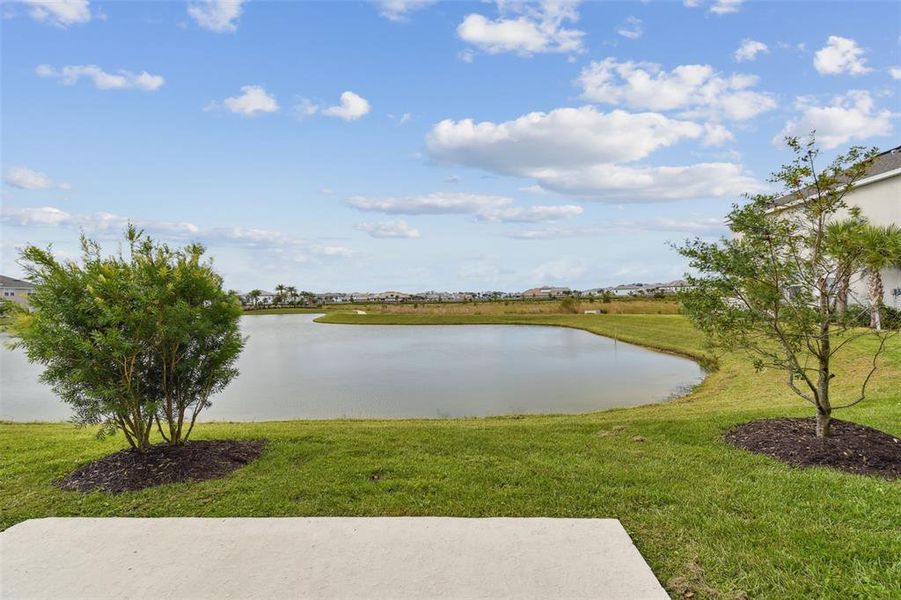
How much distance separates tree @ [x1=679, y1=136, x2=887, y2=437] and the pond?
16.8 ft

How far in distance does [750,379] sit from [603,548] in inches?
456

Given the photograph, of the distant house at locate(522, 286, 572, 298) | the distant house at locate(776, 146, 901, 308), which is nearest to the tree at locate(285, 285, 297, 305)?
the distant house at locate(522, 286, 572, 298)

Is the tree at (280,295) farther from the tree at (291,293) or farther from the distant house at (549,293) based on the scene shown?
the distant house at (549,293)

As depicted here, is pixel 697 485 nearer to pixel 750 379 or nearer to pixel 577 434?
pixel 577 434

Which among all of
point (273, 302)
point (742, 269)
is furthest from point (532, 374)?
point (273, 302)

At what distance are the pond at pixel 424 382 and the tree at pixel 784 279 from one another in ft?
16.8

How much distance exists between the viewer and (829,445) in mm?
4730

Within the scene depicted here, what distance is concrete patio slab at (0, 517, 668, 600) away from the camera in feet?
8.81

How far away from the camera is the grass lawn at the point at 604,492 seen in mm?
2912

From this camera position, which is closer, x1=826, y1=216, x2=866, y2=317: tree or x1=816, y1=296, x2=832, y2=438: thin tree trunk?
x1=826, y1=216, x2=866, y2=317: tree

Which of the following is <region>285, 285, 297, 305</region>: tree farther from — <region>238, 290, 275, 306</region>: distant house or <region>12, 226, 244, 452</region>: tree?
<region>12, 226, 244, 452</region>: tree

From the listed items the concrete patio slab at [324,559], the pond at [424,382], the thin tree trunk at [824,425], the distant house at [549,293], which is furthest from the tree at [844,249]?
the distant house at [549,293]

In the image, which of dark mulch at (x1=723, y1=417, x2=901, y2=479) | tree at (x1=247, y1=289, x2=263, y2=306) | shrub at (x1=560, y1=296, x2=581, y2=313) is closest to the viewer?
dark mulch at (x1=723, y1=417, x2=901, y2=479)

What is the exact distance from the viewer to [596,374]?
14.5 meters
